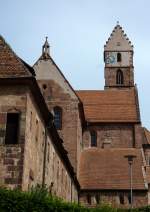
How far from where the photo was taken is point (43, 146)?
2800cm

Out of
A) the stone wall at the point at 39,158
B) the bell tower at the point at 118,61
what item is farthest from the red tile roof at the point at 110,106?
the bell tower at the point at 118,61

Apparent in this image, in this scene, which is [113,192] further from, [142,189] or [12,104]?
[12,104]

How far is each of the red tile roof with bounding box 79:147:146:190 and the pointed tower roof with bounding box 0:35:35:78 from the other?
74.3ft

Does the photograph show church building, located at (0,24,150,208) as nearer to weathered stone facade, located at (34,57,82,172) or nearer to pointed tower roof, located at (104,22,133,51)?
weathered stone facade, located at (34,57,82,172)

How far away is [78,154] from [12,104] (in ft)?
80.6

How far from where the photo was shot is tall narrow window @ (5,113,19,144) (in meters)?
22.6

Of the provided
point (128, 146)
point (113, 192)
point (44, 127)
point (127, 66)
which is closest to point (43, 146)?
point (44, 127)

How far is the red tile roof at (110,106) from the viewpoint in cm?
5244

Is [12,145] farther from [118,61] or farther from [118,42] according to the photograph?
[118,42]

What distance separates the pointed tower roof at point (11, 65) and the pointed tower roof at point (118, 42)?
194ft

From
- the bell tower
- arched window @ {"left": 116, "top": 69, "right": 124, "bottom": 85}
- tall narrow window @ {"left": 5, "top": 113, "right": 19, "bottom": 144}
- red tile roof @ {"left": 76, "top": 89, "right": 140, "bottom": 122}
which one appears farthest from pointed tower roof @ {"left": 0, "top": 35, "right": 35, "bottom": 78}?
arched window @ {"left": 116, "top": 69, "right": 124, "bottom": 85}

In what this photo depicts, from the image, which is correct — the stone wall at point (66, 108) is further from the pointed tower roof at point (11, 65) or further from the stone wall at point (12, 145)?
the stone wall at point (12, 145)

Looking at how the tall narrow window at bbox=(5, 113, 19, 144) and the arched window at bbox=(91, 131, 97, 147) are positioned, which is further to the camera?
the arched window at bbox=(91, 131, 97, 147)

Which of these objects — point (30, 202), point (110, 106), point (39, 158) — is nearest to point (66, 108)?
point (110, 106)
